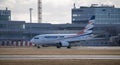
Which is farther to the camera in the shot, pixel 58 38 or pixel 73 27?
pixel 73 27

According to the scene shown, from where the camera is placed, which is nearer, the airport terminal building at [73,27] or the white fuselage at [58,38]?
the white fuselage at [58,38]

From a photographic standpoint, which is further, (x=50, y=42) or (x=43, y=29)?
(x=43, y=29)

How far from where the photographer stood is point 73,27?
514 feet

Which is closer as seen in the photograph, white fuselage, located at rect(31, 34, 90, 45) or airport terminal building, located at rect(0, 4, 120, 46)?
white fuselage, located at rect(31, 34, 90, 45)

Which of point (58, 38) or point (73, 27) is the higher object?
point (73, 27)

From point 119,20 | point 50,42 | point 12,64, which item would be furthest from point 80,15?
point 12,64

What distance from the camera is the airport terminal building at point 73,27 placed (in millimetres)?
139625

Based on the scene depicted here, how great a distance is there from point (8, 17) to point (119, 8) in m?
53.2

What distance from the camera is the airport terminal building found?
13962cm

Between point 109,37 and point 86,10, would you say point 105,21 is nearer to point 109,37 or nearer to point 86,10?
point 86,10

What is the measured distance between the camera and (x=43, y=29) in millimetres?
150625

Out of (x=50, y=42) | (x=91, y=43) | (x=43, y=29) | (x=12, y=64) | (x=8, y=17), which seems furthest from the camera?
(x=8, y=17)

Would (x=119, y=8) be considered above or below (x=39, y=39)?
above

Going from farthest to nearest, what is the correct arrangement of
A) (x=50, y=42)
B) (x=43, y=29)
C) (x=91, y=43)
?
(x=43, y=29), (x=91, y=43), (x=50, y=42)
